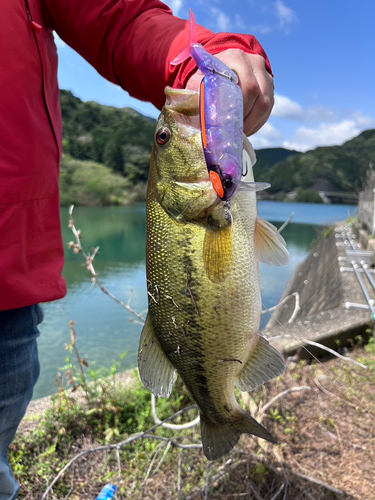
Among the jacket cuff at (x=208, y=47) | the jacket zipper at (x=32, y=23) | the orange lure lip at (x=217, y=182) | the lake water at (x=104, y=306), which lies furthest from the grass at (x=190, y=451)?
the jacket zipper at (x=32, y=23)

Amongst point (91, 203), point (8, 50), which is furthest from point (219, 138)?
point (91, 203)

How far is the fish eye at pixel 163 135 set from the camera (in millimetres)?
1315

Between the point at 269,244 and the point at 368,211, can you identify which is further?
the point at 368,211

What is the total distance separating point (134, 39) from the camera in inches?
59.2

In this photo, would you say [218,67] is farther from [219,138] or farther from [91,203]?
[91,203]

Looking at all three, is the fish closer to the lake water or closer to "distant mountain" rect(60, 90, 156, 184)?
the lake water

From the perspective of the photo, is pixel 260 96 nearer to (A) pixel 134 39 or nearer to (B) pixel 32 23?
(A) pixel 134 39

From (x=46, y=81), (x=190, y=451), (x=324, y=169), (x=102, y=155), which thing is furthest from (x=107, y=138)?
(x=46, y=81)

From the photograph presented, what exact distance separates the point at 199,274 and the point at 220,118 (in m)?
0.56

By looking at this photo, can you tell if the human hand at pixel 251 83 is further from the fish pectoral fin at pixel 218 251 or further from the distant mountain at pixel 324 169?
the distant mountain at pixel 324 169

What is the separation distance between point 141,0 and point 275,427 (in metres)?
3.32

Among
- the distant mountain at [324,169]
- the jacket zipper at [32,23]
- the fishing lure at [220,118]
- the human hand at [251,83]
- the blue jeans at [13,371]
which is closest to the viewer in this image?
the fishing lure at [220,118]

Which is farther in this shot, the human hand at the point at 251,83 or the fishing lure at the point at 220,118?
the human hand at the point at 251,83

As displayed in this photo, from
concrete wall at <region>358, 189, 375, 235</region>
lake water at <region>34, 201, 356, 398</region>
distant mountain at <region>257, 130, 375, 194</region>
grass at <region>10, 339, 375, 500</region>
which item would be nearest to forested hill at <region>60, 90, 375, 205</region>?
distant mountain at <region>257, 130, 375, 194</region>
